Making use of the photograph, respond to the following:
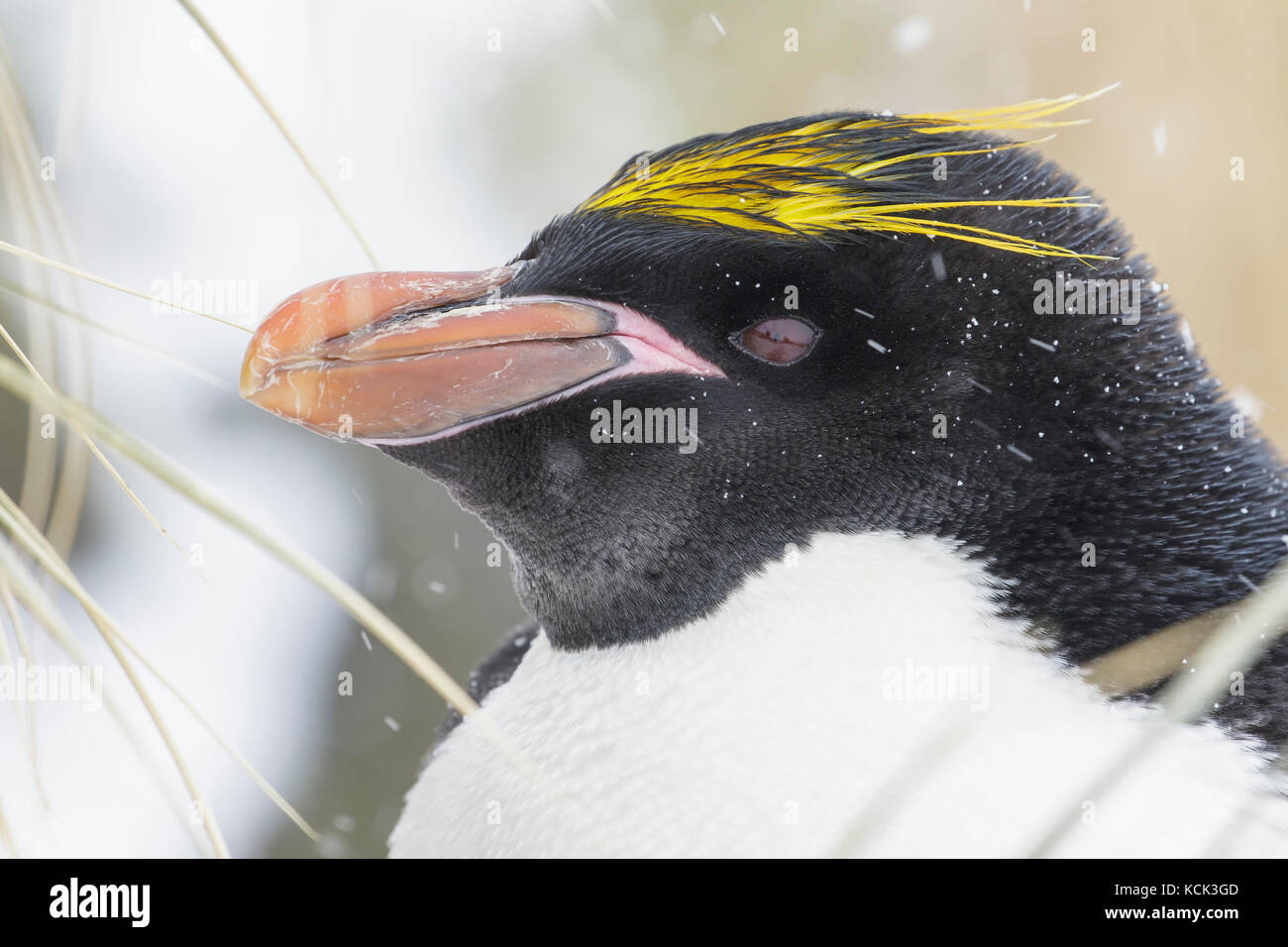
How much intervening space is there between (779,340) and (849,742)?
1.20 feet

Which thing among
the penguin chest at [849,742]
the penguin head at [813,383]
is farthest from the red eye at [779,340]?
the penguin chest at [849,742]

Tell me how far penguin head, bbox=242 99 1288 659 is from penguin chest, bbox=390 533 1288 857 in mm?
36

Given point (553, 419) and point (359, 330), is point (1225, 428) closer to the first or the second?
point (553, 419)

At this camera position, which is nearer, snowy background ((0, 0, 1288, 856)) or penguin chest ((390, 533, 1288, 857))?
penguin chest ((390, 533, 1288, 857))

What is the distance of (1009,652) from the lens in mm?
942

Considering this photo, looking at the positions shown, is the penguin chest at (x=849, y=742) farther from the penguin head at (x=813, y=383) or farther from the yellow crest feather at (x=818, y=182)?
the yellow crest feather at (x=818, y=182)

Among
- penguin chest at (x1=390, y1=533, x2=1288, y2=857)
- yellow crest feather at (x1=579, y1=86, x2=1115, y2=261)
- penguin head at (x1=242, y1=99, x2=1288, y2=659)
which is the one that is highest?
yellow crest feather at (x1=579, y1=86, x2=1115, y2=261)

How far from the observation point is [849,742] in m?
0.93

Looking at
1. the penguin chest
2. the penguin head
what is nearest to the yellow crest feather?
the penguin head

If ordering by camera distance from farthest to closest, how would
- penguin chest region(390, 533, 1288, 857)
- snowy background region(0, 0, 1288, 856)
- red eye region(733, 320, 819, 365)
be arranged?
snowy background region(0, 0, 1288, 856), red eye region(733, 320, 819, 365), penguin chest region(390, 533, 1288, 857)

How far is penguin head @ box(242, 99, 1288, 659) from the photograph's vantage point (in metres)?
0.96

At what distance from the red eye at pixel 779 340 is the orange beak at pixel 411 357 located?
0.10 m

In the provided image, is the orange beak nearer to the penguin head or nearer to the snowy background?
the penguin head
